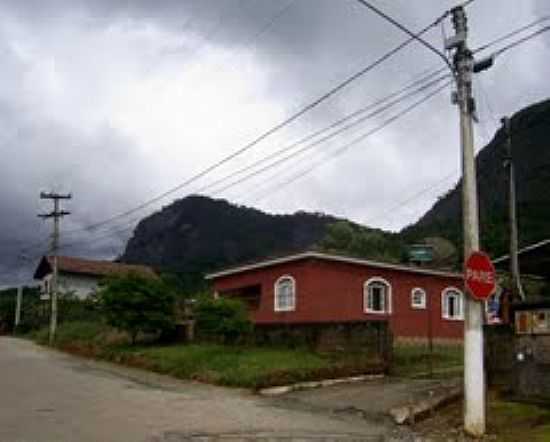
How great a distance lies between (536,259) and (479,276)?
1626cm

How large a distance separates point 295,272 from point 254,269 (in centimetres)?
276

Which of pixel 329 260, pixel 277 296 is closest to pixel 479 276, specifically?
pixel 329 260

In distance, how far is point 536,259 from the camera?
28.1 meters

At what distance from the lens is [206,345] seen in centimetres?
2734

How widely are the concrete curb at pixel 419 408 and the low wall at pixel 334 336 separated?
240 inches

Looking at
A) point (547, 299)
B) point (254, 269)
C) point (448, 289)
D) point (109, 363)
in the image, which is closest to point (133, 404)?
point (547, 299)

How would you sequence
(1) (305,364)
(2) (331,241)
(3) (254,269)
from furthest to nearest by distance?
1. (2) (331,241)
2. (3) (254,269)
3. (1) (305,364)

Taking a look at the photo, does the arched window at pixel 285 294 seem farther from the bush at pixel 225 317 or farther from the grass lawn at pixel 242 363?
the grass lawn at pixel 242 363

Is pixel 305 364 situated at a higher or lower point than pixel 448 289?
lower

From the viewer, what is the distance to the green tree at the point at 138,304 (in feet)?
98.5

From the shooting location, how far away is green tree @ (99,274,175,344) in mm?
30016

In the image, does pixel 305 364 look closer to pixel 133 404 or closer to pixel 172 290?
pixel 133 404

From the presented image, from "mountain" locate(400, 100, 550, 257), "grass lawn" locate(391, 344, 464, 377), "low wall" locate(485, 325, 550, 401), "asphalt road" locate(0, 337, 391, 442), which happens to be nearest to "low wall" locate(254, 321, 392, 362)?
"grass lawn" locate(391, 344, 464, 377)

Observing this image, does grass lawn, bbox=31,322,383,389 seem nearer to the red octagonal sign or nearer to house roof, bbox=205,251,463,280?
house roof, bbox=205,251,463,280
